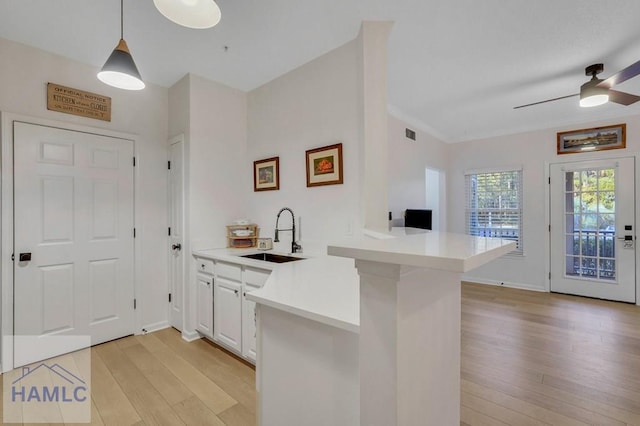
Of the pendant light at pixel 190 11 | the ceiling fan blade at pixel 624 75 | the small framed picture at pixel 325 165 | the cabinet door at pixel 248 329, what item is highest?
the ceiling fan blade at pixel 624 75

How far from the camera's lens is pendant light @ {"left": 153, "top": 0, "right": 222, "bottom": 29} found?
1.29 meters

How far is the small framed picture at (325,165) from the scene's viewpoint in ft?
7.95

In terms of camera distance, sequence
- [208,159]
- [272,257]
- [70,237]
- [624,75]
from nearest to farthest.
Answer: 1. [624,75]
2. [70,237]
3. [272,257]
4. [208,159]

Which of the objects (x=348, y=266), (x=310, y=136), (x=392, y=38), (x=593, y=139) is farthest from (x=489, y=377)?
(x=593, y=139)

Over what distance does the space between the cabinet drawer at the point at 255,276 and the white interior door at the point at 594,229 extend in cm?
479

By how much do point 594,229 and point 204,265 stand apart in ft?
18.0

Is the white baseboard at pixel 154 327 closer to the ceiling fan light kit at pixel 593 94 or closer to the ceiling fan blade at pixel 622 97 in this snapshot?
the ceiling fan light kit at pixel 593 94

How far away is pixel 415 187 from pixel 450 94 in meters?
1.45

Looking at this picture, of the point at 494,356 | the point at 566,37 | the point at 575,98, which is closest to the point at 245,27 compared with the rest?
the point at 566,37

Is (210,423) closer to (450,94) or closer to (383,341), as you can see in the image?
(383,341)

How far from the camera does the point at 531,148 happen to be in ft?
15.5

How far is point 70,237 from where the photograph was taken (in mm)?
2629

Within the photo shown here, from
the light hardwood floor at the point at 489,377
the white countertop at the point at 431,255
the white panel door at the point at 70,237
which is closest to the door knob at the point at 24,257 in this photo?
the white panel door at the point at 70,237

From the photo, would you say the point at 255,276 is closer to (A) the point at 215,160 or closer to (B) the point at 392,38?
(A) the point at 215,160
